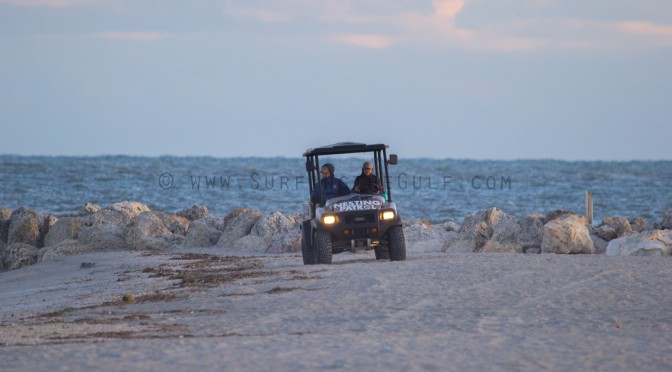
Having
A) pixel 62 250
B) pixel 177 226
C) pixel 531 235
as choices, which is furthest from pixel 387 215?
pixel 177 226

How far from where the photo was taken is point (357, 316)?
11.0 m

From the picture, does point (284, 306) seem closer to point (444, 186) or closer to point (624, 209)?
point (624, 209)

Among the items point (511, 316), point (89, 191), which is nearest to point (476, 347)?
point (511, 316)

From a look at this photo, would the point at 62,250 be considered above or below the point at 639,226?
above

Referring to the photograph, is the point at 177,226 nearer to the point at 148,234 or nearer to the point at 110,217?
the point at 110,217

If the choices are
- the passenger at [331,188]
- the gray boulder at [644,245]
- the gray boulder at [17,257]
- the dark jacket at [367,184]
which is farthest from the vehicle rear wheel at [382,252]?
the gray boulder at [17,257]

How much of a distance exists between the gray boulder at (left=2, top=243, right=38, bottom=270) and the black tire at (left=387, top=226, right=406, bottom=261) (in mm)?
8375

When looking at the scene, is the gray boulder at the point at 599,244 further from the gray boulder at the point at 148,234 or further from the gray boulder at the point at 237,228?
the gray boulder at the point at 148,234

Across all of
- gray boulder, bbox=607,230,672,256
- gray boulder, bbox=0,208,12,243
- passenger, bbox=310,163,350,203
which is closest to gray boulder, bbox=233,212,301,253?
passenger, bbox=310,163,350,203

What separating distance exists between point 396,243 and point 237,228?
706 centimetres

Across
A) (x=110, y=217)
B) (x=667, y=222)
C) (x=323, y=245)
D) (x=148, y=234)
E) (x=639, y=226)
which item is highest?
(x=110, y=217)

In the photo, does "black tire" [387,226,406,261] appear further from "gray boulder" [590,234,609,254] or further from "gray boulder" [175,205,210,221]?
"gray boulder" [175,205,210,221]

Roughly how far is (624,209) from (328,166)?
3193 cm

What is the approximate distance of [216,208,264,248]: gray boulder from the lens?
22625 mm
